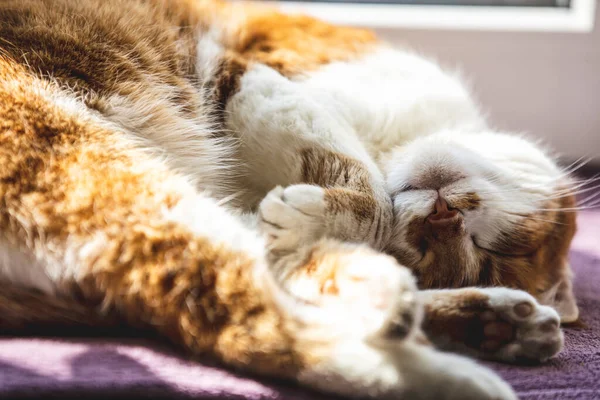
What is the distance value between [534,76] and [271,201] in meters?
1.34

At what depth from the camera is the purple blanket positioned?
708 mm

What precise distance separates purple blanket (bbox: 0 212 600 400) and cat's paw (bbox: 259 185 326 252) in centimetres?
26

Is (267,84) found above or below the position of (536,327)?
above

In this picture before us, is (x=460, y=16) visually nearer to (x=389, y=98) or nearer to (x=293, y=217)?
(x=389, y=98)

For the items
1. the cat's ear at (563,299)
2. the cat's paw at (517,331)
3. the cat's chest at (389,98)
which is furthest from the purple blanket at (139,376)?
the cat's chest at (389,98)

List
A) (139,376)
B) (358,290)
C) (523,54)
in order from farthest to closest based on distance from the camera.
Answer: (523,54) → (358,290) → (139,376)

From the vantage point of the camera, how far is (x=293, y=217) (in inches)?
38.8

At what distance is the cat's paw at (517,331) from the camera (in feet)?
2.98

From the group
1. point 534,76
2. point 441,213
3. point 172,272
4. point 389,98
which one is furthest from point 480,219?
point 534,76

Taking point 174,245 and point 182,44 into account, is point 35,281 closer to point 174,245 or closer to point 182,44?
point 174,245

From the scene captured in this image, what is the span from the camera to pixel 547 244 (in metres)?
1.28

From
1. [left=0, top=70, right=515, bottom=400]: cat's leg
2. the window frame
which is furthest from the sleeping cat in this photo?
the window frame

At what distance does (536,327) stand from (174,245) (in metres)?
0.55

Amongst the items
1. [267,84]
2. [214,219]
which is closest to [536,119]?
[267,84]
